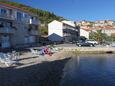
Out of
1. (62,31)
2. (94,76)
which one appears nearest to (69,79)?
(94,76)

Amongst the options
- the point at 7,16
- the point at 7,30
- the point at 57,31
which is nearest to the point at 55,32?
the point at 57,31

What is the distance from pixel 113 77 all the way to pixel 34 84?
13432mm

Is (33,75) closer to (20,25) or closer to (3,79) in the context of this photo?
(3,79)

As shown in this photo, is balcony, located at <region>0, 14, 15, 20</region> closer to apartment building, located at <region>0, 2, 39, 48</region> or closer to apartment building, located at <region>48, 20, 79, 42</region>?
apartment building, located at <region>0, 2, 39, 48</region>

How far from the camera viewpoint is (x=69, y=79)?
3459 cm

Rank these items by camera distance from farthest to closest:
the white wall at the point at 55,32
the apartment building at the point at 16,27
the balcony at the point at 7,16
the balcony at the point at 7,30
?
the white wall at the point at 55,32 → the apartment building at the point at 16,27 → the balcony at the point at 7,16 → the balcony at the point at 7,30

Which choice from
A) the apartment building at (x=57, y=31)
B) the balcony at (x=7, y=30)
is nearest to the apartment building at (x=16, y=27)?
the balcony at (x=7, y=30)

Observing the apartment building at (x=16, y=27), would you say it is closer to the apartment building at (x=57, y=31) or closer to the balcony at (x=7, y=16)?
the balcony at (x=7, y=16)

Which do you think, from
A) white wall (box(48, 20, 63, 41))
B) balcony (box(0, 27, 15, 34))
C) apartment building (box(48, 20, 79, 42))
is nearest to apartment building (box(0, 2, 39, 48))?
balcony (box(0, 27, 15, 34))

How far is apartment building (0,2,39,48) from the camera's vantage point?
6512cm

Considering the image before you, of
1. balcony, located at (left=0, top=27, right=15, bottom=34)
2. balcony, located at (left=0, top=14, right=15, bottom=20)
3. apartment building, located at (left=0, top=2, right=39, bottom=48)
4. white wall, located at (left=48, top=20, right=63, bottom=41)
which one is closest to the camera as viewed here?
balcony, located at (left=0, top=27, right=15, bottom=34)

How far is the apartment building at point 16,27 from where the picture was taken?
6512 cm

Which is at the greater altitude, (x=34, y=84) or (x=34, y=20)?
(x=34, y=20)

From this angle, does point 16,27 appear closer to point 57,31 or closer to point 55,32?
point 55,32
